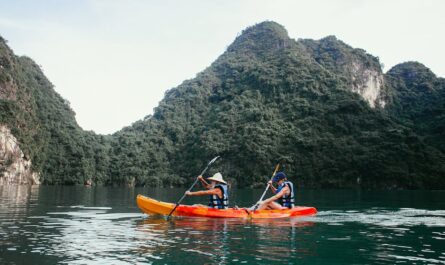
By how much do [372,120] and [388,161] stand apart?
18.0 metres

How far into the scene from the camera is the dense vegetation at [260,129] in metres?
81.9

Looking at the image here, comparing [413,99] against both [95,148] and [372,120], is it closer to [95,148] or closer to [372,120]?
[372,120]

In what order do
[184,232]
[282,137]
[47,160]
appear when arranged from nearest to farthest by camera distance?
[184,232]
[47,160]
[282,137]

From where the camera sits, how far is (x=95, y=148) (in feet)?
325

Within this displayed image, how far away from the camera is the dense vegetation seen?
81875 millimetres

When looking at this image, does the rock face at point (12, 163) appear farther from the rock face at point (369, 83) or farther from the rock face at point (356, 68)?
the rock face at point (369, 83)

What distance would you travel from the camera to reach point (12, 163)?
223 feet

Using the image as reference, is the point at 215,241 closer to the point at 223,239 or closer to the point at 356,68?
the point at 223,239

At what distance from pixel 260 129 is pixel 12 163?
49389 mm

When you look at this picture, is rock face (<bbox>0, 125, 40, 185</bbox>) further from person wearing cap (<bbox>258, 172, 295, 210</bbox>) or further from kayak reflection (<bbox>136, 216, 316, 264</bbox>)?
person wearing cap (<bbox>258, 172, 295, 210</bbox>)

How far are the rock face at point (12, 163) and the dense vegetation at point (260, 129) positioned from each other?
2.50 metres

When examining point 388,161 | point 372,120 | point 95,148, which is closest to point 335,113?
point 372,120

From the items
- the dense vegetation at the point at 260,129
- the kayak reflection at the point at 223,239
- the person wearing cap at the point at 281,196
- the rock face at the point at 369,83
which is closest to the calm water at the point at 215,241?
the kayak reflection at the point at 223,239

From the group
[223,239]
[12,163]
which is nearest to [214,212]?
[223,239]
